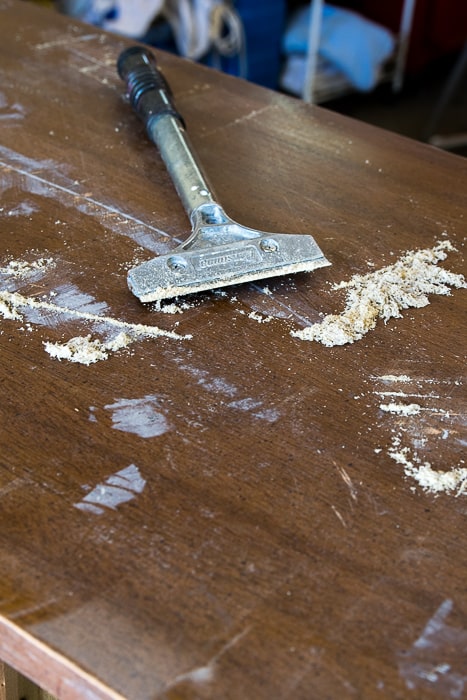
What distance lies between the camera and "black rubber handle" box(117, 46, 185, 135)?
0.98m

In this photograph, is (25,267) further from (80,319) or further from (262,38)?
(262,38)

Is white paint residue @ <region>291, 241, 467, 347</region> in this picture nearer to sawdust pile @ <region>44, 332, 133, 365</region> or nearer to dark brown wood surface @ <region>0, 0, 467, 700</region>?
dark brown wood surface @ <region>0, 0, 467, 700</region>

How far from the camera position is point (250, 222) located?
872 mm

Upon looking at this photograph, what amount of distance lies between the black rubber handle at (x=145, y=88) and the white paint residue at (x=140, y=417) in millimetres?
470

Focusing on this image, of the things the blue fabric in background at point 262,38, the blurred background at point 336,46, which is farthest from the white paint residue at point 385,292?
the blue fabric in background at point 262,38

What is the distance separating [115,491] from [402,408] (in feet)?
0.78

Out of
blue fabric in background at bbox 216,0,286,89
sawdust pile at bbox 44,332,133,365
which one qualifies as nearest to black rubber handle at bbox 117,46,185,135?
sawdust pile at bbox 44,332,133,365

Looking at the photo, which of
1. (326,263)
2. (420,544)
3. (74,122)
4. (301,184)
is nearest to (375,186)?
(301,184)

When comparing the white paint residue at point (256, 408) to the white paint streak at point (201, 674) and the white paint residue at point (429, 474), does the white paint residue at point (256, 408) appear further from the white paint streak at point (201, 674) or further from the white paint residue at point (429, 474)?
the white paint streak at point (201, 674)

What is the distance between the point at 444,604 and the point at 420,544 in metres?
0.05

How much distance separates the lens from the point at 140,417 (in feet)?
2.04

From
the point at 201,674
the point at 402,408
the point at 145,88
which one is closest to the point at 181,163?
the point at 145,88

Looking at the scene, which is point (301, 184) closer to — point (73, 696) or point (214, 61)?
point (73, 696)

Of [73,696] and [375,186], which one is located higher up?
[375,186]
